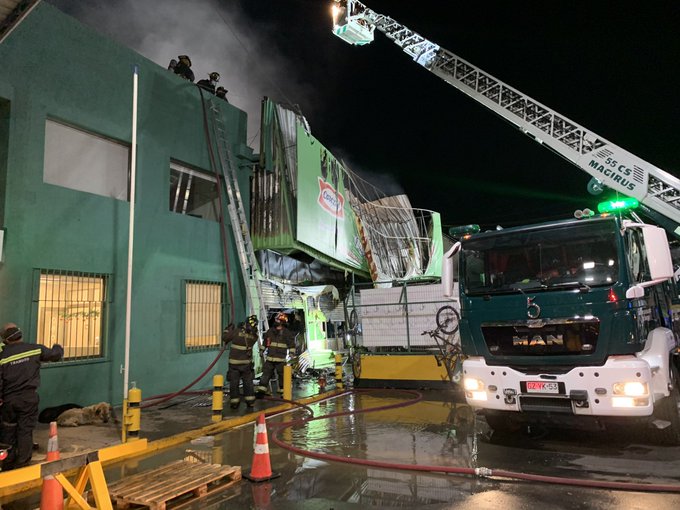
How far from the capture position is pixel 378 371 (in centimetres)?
1174

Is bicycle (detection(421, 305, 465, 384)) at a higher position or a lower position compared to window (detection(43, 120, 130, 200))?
lower

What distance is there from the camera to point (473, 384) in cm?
620

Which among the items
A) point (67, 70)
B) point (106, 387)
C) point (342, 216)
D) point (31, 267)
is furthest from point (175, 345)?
point (342, 216)

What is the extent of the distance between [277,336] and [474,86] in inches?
527

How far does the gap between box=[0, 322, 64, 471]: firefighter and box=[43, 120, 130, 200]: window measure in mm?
4487

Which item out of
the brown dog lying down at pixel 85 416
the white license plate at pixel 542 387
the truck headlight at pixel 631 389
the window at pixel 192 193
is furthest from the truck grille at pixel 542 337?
the window at pixel 192 193

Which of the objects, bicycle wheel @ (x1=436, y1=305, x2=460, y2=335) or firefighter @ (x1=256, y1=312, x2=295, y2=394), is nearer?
firefighter @ (x1=256, y1=312, x2=295, y2=394)

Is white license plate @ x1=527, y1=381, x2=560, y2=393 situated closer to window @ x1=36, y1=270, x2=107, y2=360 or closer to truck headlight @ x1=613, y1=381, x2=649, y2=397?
truck headlight @ x1=613, y1=381, x2=649, y2=397

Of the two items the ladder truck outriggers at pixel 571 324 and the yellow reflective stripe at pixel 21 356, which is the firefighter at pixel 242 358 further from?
the ladder truck outriggers at pixel 571 324

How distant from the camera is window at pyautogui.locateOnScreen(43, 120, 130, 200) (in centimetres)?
921

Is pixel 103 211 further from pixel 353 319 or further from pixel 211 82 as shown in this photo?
pixel 353 319

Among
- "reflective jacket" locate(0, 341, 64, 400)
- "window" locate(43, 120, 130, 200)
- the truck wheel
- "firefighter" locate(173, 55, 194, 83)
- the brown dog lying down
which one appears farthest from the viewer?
"firefighter" locate(173, 55, 194, 83)

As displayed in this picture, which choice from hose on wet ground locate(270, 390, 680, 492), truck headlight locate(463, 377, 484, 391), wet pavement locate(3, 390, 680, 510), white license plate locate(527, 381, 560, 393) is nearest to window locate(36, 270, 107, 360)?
wet pavement locate(3, 390, 680, 510)

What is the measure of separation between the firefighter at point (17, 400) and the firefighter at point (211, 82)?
343 inches
